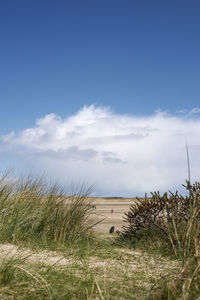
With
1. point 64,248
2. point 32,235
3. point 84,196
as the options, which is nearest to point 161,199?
point 84,196

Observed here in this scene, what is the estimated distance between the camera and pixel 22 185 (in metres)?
7.80

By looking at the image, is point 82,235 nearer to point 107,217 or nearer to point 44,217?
point 44,217

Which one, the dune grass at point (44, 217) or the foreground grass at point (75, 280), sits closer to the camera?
the foreground grass at point (75, 280)

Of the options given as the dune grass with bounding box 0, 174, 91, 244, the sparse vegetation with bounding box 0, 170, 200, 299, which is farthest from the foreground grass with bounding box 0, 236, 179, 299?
the dune grass with bounding box 0, 174, 91, 244

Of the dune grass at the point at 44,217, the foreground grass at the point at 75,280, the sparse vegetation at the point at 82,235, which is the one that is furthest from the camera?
the dune grass at the point at 44,217

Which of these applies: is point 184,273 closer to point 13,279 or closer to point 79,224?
point 13,279

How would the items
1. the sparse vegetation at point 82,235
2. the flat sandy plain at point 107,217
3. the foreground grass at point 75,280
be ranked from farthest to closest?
the flat sandy plain at point 107,217 < the sparse vegetation at point 82,235 < the foreground grass at point 75,280

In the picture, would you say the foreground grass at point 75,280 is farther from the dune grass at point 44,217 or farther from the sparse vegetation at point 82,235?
the dune grass at point 44,217

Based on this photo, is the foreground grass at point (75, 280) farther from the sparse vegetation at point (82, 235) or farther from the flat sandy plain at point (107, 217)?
the flat sandy plain at point (107, 217)

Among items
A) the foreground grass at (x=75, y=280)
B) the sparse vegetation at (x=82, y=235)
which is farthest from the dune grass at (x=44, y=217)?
the foreground grass at (x=75, y=280)

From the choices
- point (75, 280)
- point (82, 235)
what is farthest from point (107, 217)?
point (75, 280)

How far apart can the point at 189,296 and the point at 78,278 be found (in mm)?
1276

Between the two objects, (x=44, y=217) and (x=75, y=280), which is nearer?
(x=75, y=280)

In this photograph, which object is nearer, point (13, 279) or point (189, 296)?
point (189, 296)
